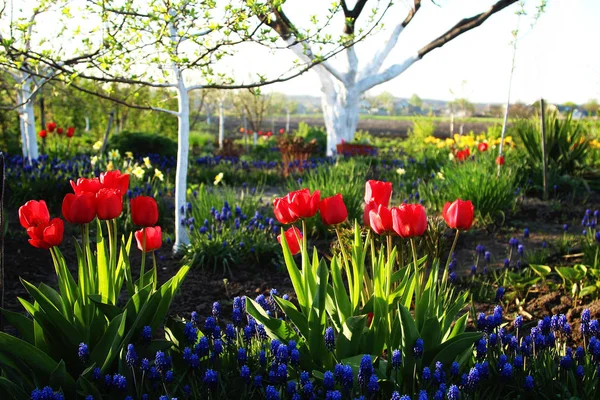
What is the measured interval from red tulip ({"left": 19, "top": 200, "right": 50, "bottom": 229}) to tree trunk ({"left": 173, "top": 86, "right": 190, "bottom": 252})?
2629mm

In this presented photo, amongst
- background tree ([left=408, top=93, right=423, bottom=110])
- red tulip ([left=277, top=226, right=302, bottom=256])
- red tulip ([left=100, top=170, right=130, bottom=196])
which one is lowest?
red tulip ([left=277, top=226, right=302, bottom=256])

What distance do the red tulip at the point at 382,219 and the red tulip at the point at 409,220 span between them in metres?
0.08

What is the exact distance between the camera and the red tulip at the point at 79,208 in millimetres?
2264

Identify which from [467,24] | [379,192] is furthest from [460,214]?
[467,24]

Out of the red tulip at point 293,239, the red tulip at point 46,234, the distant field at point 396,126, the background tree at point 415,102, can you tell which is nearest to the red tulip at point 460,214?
the red tulip at point 293,239

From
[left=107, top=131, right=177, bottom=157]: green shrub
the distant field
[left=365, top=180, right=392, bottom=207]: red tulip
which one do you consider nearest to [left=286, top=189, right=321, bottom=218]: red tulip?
[left=365, top=180, right=392, bottom=207]: red tulip

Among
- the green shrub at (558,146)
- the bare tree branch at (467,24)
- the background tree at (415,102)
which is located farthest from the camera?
the background tree at (415,102)

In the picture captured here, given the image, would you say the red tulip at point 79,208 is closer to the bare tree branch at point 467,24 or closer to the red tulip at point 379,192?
the red tulip at point 379,192

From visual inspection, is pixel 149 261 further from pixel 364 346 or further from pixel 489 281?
pixel 364 346

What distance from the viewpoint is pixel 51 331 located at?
7.51 feet

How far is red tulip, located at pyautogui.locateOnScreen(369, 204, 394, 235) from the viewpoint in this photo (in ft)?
7.72

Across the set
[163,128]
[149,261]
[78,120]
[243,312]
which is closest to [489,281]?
[243,312]

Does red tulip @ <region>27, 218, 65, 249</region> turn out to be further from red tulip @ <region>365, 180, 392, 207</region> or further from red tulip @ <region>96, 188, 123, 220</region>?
red tulip @ <region>365, 180, 392, 207</region>

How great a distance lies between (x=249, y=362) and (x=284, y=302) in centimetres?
29
